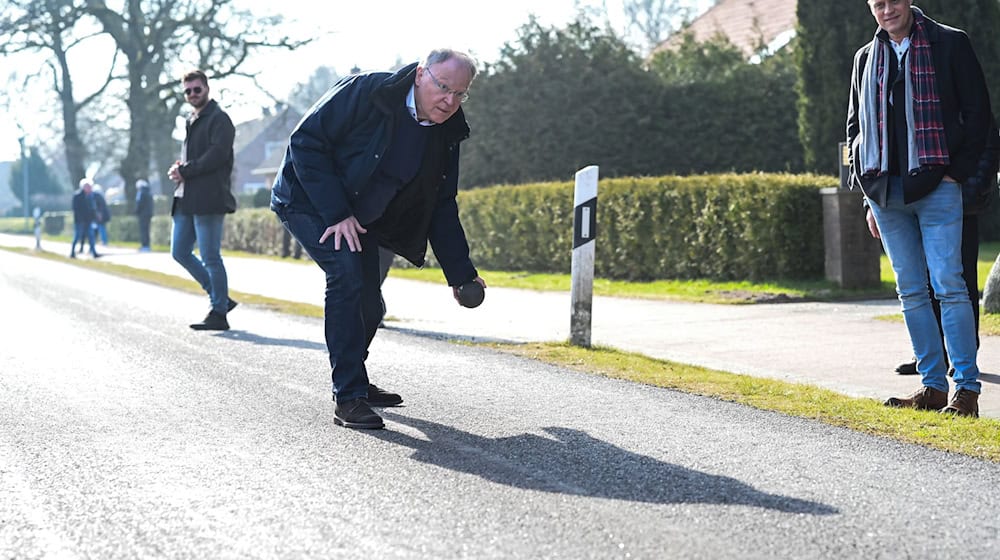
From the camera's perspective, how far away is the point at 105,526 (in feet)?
12.6

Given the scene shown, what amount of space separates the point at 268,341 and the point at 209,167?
6.23 feet

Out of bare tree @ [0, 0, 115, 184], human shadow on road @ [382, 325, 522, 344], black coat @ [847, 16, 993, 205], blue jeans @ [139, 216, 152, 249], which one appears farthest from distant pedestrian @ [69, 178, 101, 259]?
black coat @ [847, 16, 993, 205]

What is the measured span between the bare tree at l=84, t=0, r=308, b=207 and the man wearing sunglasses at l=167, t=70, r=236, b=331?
3134 cm

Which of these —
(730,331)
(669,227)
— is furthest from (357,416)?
(669,227)

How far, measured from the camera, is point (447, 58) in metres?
5.36

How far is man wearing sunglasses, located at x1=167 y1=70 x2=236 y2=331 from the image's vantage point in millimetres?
10523

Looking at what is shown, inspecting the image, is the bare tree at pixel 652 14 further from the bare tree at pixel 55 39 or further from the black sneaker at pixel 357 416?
the black sneaker at pixel 357 416

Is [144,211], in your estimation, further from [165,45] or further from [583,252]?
[583,252]

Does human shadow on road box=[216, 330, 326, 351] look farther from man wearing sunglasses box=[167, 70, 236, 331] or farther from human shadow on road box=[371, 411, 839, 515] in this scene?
human shadow on road box=[371, 411, 839, 515]

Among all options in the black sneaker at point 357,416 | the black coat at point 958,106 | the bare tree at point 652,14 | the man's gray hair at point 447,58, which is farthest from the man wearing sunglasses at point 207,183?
the bare tree at point 652,14

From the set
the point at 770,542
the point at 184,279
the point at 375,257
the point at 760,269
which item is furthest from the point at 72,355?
the point at 184,279

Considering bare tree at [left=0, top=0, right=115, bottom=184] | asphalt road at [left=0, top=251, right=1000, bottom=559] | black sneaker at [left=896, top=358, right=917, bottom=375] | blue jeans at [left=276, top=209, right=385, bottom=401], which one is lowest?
asphalt road at [left=0, top=251, right=1000, bottom=559]

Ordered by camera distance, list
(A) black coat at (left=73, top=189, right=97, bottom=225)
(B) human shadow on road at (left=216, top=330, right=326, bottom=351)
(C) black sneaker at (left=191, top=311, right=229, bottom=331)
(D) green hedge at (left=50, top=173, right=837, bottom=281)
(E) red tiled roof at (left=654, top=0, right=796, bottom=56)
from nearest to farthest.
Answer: (B) human shadow on road at (left=216, top=330, right=326, bottom=351) < (C) black sneaker at (left=191, top=311, right=229, bottom=331) < (D) green hedge at (left=50, top=173, right=837, bottom=281) < (A) black coat at (left=73, top=189, right=97, bottom=225) < (E) red tiled roof at (left=654, top=0, right=796, bottom=56)

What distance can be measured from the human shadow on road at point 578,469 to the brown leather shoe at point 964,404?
169cm
